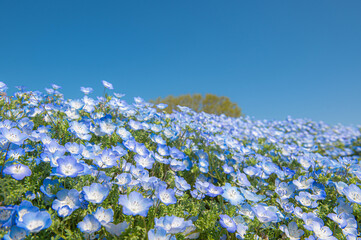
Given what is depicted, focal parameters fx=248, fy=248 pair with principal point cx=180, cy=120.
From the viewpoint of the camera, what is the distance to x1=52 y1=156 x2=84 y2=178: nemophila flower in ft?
5.67

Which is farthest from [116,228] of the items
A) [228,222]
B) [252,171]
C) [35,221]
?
[252,171]

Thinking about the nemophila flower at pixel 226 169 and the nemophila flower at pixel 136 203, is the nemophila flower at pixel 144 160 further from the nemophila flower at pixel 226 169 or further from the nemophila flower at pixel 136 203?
the nemophila flower at pixel 226 169

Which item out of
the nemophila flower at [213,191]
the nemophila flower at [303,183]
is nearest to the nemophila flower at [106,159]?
the nemophila flower at [213,191]

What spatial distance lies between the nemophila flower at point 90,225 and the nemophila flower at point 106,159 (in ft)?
1.45

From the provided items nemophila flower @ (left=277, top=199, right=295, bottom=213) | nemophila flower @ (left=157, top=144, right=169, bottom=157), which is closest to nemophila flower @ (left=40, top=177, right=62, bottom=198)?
nemophila flower @ (left=157, top=144, right=169, bottom=157)

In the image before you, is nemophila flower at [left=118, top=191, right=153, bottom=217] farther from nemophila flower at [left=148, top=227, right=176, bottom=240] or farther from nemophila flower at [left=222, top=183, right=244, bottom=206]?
nemophila flower at [left=222, top=183, right=244, bottom=206]

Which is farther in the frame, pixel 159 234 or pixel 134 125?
pixel 134 125

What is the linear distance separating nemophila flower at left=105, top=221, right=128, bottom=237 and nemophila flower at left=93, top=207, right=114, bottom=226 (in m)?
0.04

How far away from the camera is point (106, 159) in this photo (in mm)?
2039

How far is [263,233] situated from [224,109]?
15.8 m

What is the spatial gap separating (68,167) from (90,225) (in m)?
0.44

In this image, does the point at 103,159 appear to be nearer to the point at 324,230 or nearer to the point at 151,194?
the point at 151,194

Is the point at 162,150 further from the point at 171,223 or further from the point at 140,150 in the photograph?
the point at 171,223

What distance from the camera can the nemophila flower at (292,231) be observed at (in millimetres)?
2170
